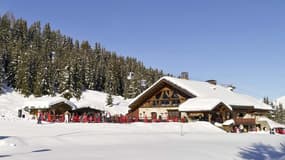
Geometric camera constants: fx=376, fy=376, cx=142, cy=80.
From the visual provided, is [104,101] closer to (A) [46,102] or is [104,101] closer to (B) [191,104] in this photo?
(A) [46,102]

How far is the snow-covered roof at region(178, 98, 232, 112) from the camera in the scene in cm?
3919

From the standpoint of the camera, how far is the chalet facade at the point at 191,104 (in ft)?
134

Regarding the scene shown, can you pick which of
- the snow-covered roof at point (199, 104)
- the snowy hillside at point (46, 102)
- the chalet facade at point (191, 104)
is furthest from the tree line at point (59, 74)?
the snow-covered roof at point (199, 104)

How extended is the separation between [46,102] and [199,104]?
17731mm

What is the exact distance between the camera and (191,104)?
4162 cm

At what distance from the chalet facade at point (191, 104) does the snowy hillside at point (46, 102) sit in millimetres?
7119

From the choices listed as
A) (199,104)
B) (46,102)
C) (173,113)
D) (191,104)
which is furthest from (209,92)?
(46,102)

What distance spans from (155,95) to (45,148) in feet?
105

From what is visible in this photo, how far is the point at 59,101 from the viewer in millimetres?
43844

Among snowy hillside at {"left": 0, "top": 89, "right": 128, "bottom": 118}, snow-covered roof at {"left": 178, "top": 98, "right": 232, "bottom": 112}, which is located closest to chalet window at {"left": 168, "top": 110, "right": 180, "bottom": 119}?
snow-covered roof at {"left": 178, "top": 98, "right": 232, "bottom": 112}

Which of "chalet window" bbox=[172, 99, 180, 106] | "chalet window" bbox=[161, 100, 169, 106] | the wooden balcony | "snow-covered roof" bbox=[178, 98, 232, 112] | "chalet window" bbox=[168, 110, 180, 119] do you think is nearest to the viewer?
"snow-covered roof" bbox=[178, 98, 232, 112]

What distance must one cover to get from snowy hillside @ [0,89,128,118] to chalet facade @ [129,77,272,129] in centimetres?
712

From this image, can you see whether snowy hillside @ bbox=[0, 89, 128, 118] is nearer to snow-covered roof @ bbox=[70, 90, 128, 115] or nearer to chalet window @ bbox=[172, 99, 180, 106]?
snow-covered roof @ bbox=[70, 90, 128, 115]

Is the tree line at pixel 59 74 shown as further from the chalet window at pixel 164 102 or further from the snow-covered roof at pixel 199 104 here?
the snow-covered roof at pixel 199 104
